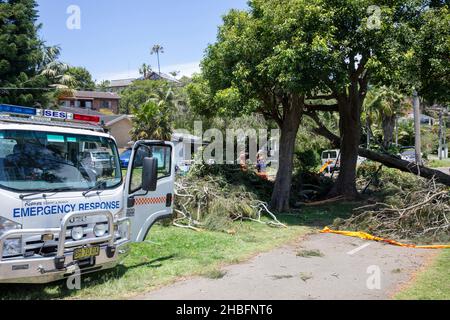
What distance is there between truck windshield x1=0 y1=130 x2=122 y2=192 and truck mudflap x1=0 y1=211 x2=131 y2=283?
60 cm

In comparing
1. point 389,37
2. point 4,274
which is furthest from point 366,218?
point 4,274

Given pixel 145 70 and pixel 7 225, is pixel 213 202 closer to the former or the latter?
pixel 7 225

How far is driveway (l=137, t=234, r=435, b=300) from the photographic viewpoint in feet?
21.7

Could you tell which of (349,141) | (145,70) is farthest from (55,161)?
(145,70)

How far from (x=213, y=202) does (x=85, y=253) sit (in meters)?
6.91

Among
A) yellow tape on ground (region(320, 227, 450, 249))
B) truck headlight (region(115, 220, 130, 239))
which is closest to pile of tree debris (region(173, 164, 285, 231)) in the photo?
yellow tape on ground (region(320, 227, 450, 249))

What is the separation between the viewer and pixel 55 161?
6.45 metres

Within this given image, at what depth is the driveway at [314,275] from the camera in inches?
260

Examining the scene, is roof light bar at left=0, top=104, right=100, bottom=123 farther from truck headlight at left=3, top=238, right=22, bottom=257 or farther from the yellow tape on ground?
the yellow tape on ground

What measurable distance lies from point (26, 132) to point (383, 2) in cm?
1088

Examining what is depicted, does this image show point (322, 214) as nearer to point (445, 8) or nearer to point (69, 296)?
point (445, 8)

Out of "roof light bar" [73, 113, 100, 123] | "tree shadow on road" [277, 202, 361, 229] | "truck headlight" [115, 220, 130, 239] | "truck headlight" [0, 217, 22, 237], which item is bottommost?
"tree shadow on road" [277, 202, 361, 229]

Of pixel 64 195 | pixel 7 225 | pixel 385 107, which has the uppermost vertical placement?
pixel 385 107

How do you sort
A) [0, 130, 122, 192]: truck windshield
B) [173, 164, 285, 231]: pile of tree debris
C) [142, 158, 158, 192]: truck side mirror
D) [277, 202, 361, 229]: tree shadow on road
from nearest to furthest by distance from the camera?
[0, 130, 122, 192]: truck windshield, [142, 158, 158, 192]: truck side mirror, [173, 164, 285, 231]: pile of tree debris, [277, 202, 361, 229]: tree shadow on road
